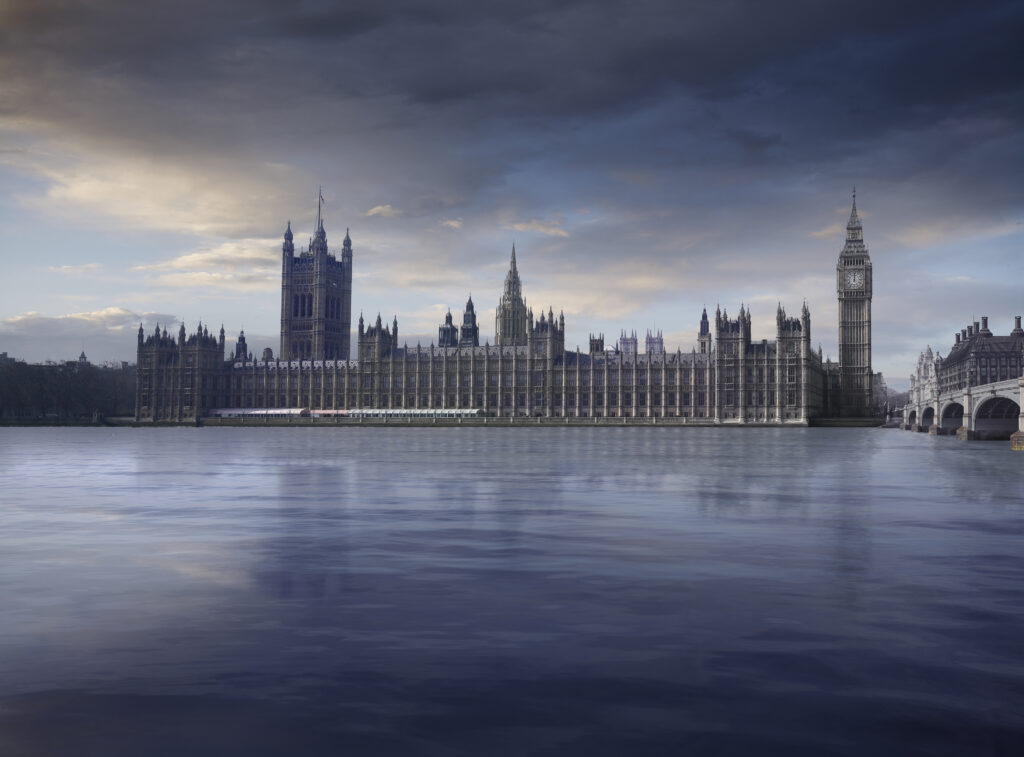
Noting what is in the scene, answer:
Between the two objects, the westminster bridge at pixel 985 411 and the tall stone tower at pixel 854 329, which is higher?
the tall stone tower at pixel 854 329

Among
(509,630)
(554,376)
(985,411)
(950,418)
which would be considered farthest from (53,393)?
(509,630)

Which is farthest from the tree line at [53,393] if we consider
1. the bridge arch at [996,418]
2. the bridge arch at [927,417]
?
the bridge arch at [927,417]

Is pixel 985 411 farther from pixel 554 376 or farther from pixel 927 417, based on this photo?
pixel 554 376

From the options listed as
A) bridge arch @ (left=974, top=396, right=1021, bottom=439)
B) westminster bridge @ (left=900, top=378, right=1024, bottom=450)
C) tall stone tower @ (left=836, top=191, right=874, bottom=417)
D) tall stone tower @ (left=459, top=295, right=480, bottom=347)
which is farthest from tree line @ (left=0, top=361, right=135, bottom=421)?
tall stone tower @ (left=836, top=191, right=874, bottom=417)

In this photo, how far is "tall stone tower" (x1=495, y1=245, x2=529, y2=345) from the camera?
19138cm

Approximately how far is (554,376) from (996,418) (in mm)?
78967

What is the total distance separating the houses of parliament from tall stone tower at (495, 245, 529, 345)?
1232 cm

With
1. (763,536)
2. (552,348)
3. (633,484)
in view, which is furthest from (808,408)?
(763,536)

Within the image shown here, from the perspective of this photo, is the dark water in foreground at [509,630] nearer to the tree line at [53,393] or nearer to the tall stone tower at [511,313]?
the tree line at [53,393]

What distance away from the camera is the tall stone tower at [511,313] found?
628 feet

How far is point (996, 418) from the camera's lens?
8694cm

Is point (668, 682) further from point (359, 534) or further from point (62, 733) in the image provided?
point (359, 534)

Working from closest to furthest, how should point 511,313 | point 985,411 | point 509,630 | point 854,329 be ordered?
point 509,630 < point 985,411 < point 854,329 < point 511,313

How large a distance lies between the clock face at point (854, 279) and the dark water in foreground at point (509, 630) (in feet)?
498
